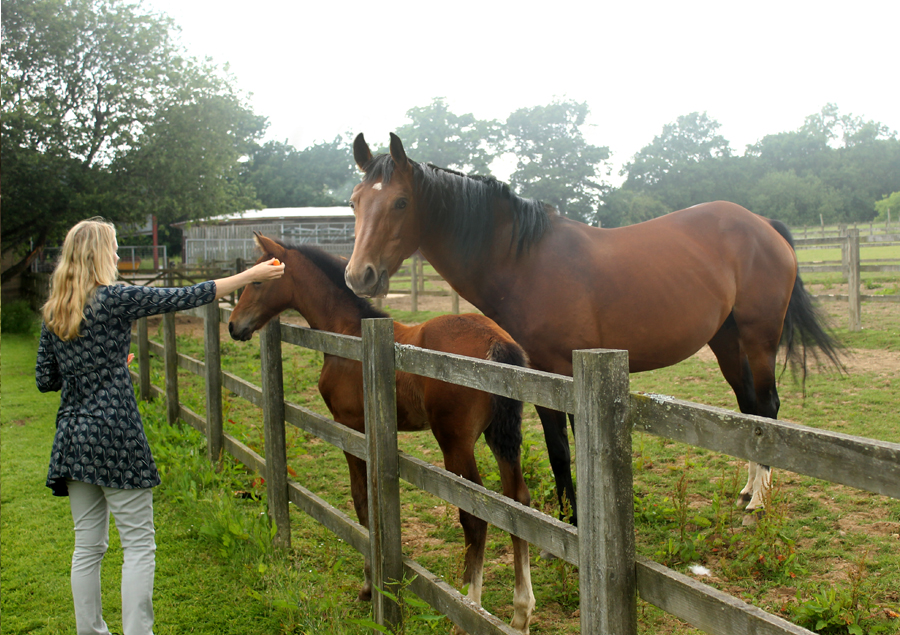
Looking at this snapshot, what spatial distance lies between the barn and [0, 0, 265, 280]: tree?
9.82 m

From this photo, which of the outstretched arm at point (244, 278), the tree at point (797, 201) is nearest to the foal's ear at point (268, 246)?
the outstretched arm at point (244, 278)

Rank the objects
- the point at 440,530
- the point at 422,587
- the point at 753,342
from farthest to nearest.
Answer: the point at 753,342 → the point at 440,530 → the point at 422,587

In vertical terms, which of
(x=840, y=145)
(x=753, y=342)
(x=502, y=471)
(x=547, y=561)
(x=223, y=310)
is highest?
(x=840, y=145)

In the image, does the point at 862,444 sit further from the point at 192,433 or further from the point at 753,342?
the point at 192,433

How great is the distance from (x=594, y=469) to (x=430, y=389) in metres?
1.53

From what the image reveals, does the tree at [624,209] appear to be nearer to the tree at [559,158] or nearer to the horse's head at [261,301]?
the tree at [559,158]

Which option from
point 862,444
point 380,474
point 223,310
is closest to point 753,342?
point 380,474

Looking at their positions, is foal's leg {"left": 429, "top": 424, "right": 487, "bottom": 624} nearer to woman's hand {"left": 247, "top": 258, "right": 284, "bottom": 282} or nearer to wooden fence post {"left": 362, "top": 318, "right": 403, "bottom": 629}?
wooden fence post {"left": 362, "top": 318, "right": 403, "bottom": 629}

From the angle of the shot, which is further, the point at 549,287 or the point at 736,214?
the point at 736,214

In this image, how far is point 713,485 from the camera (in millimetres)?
4598

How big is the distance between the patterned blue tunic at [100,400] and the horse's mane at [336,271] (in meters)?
1.39

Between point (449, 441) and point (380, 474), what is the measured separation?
0.49 m

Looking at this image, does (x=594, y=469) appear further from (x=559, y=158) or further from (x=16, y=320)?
(x=559, y=158)

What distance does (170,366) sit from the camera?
5.97 m
